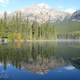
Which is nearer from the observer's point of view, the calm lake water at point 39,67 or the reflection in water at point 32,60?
the calm lake water at point 39,67

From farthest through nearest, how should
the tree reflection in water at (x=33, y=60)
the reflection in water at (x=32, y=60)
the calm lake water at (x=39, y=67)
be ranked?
the reflection in water at (x=32, y=60), the tree reflection in water at (x=33, y=60), the calm lake water at (x=39, y=67)

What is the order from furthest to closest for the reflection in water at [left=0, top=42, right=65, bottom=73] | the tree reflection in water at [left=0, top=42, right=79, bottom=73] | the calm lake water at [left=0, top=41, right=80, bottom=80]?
the reflection in water at [left=0, top=42, right=65, bottom=73], the tree reflection in water at [left=0, top=42, right=79, bottom=73], the calm lake water at [left=0, top=41, right=80, bottom=80]

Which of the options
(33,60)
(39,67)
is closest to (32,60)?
(33,60)

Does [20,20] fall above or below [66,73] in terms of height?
above

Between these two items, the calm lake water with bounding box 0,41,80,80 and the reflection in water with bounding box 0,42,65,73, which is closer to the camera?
the calm lake water with bounding box 0,41,80,80

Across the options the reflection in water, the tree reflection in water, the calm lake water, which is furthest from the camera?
the reflection in water

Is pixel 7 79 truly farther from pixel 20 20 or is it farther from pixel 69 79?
pixel 20 20

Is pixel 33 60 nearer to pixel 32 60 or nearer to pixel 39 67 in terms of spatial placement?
pixel 32 60

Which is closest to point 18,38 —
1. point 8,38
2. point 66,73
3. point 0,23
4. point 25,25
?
point 8,38

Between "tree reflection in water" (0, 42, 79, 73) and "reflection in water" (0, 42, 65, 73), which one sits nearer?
"tree reflection in water" (0, 42, 79, 73)

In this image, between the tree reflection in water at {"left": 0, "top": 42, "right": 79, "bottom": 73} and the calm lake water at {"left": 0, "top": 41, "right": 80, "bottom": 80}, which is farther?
the tree reflection in water at {"left": 0, "top": 42, "right": 79, "bottom": 73}

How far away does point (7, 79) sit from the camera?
23812mm

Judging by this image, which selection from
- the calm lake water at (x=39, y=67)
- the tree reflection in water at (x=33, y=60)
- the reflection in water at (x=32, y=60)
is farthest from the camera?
the reflection in water at (x=32, y=60)

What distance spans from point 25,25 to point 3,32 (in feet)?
117
